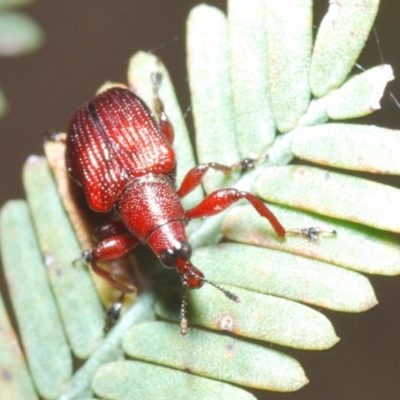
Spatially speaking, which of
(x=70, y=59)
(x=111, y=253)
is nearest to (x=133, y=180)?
(x=111, y=253)

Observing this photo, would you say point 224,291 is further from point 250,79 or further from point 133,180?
point 133,180

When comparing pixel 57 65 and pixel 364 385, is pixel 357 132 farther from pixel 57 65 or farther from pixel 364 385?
pixel 57 65

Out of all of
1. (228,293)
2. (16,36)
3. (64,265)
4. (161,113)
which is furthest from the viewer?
(16,36)

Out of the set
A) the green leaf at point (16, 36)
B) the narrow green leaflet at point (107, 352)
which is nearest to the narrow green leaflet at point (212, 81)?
the narrow green leaflet at point (107, 352)

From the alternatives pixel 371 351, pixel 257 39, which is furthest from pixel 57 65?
pixel 371 351

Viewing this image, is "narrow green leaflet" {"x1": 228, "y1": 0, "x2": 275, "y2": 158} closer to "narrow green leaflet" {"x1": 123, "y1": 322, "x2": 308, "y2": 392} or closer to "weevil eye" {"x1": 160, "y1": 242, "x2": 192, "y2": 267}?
"weevil eye" {"x1": 160, "y1": 242, "x2": 192, "y2": 267}
